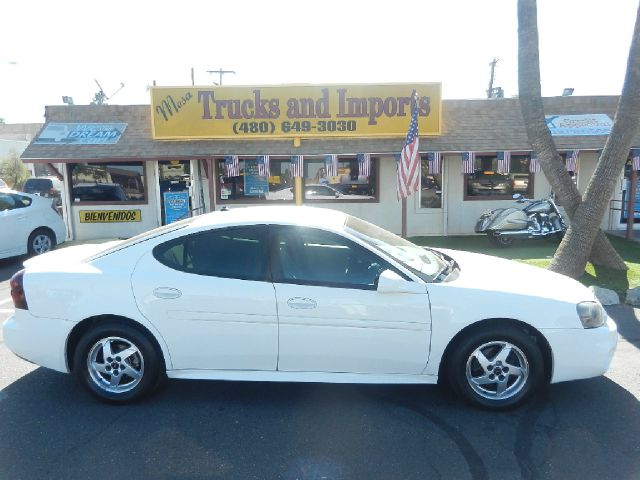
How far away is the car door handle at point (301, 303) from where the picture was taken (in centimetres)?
353

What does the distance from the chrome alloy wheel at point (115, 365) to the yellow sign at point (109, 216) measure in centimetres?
939

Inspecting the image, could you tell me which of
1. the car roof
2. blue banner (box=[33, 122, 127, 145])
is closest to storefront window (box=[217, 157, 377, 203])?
blue banner (box=[33, 122, 127, 145])

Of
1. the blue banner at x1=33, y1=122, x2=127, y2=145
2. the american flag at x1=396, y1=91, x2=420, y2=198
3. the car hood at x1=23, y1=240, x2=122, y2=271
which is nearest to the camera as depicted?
the car hood at x1=23, y1=240, x2=122, y2=271

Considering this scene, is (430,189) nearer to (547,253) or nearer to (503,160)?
(503,160)

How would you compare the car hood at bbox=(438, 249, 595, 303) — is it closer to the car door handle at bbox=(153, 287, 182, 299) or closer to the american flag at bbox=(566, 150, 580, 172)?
the car door handle at bbox=(153, 287, 182, 299)

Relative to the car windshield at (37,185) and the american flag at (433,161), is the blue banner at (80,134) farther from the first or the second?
the car windshield at (37,185)

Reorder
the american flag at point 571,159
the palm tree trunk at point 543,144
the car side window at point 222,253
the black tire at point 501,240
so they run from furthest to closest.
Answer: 1. the american flag at point 571,159
2. the black tire at point 501,240
3. the palm tree trunk at point 543,144
4. the car side window at point 222,253

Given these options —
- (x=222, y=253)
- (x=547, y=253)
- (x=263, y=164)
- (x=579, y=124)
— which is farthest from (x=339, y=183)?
(x=222, y=253)

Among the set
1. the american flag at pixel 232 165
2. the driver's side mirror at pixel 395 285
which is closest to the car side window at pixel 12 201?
the american flag at pixel 232 165

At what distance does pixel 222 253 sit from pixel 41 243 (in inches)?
317

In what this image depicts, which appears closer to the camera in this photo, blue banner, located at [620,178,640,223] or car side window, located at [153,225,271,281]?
car side window, located at [153,225,271,281]

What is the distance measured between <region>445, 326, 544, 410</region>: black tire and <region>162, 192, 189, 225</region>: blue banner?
399 inches

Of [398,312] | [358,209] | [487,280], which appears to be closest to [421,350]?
[398,312]

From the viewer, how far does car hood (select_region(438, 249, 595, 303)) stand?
11.9 ft
